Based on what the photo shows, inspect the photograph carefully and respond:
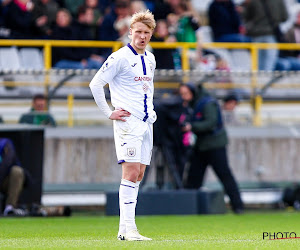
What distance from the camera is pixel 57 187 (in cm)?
1733

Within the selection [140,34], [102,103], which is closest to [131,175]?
[102,103]

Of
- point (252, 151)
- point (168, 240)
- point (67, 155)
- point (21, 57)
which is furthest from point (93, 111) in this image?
point (168, 240)

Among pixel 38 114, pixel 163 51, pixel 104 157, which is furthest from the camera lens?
pixel 163 51

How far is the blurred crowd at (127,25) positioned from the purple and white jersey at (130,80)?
8634 mm

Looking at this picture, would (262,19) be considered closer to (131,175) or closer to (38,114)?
(38,114)

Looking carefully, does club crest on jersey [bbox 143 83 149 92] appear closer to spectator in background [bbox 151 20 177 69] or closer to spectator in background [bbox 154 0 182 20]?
spectator in background [bbox 151 20 177 69]

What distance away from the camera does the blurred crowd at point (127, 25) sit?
18.8 meters

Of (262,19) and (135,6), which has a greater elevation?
Answer: (135,6)

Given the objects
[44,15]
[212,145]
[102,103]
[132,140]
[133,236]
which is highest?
[44,15]

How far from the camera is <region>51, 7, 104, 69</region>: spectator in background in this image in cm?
1875

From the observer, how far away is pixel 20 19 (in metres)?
18.6

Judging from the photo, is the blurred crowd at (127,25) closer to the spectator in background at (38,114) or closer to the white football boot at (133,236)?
the spectator in background at (38,114)

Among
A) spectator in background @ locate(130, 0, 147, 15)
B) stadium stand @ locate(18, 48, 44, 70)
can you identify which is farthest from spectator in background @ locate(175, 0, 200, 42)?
stadium stand @ locate(18, 48, 44, 70)

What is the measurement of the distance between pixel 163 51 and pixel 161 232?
27.4 ft
